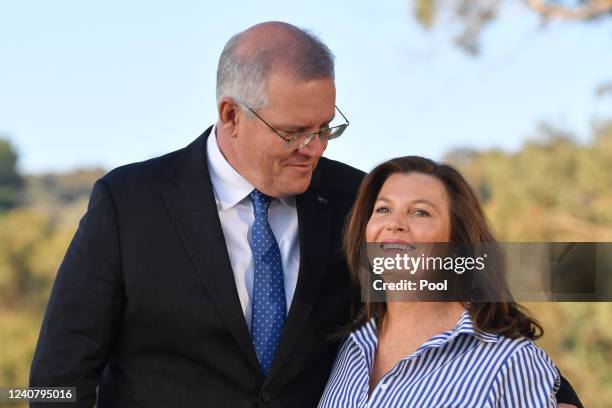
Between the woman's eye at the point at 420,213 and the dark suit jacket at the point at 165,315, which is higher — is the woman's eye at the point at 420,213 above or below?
above

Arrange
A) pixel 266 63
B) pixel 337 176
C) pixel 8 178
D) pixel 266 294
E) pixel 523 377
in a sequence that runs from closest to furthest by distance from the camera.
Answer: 1. pixel 523 377
2. pixel 266 294
3. pixel 266 63
4. pixel 337 176
5. pixel 8 178

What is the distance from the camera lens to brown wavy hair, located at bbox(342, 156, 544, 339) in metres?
2.68

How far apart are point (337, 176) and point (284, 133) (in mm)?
368

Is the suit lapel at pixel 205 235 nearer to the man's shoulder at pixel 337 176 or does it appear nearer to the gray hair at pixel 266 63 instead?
the gray hair at pixel 266 63

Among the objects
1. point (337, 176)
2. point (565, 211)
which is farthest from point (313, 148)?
point (565, 211)

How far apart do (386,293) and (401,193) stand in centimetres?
28

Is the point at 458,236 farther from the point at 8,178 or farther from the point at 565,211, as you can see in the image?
the point at 8,178

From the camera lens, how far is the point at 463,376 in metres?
2.55

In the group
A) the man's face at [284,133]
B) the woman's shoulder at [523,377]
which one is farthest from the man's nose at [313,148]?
the woman's shoulder at [523,377]

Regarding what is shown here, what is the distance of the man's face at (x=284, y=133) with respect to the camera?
2.91 m

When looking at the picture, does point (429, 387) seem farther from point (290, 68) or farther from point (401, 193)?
point (290, 68)

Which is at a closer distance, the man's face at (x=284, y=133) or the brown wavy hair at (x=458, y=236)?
the brown wavy hair at (x=458, y=236)

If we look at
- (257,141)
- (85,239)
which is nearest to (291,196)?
(257,141)

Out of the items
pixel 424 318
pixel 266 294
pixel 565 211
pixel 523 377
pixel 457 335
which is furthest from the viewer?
pixel 565 211
